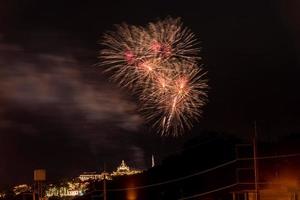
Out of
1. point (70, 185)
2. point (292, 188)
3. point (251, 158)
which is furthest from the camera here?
point (70, 185)

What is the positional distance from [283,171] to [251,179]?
1.72m

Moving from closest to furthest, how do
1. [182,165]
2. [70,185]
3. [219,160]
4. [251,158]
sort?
[251,158], [219,160], [182,165], [70,185]

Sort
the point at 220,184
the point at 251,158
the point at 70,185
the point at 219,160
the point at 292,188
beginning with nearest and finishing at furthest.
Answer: the point at 292,188
the point at 251,158
the point at 220,184
the point at 219,160
the point at 70,185

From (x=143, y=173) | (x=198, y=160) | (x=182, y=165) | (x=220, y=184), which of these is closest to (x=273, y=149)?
(x=220, y=184)

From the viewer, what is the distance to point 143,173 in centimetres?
4547

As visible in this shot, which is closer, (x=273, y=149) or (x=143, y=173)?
(x=273, y=149)

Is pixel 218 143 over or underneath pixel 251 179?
over

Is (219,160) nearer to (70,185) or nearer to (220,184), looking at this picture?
(220,184)

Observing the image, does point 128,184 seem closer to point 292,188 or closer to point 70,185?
point 292,188

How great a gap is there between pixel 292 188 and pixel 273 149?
287 cm

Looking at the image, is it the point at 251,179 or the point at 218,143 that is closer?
the point at 251,179

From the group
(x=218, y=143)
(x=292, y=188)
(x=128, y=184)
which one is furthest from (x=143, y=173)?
(x=292, y=188)

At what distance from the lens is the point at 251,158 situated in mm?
29703

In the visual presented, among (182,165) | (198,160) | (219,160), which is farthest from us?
(182,165)
